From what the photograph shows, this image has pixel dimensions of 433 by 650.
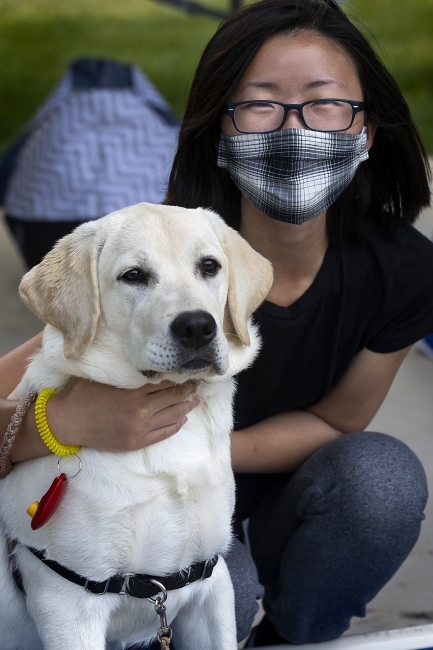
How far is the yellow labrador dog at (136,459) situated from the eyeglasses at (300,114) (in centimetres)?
33

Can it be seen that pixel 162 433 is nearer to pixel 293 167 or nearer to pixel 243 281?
pixel 243 281

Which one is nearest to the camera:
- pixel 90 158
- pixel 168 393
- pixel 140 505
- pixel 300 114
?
pixel 140 505

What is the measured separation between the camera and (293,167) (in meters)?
2.09

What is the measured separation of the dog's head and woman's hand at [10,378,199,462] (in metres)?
0.08

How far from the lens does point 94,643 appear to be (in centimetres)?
170

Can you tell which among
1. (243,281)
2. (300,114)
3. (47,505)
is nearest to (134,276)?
(243,281)

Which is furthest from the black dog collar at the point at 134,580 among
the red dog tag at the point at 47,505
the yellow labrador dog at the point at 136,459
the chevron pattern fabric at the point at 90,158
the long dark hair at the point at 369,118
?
the chevron pattern fabric at the point at 90,158

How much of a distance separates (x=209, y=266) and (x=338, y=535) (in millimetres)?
816

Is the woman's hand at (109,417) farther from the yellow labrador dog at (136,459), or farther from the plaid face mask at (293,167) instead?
the plaid face mask at (293,167)

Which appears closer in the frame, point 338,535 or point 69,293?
point 69,293

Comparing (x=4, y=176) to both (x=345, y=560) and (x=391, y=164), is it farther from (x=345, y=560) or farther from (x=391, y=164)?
(x=345, y=560)

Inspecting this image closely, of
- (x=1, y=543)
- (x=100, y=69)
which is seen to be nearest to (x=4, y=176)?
(x=100, y=69)

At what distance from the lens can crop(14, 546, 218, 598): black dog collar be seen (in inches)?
67.7

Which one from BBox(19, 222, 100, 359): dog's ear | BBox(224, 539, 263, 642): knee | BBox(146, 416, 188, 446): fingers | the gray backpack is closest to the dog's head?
BBox(19, 222, 100, 359): dog's ear
